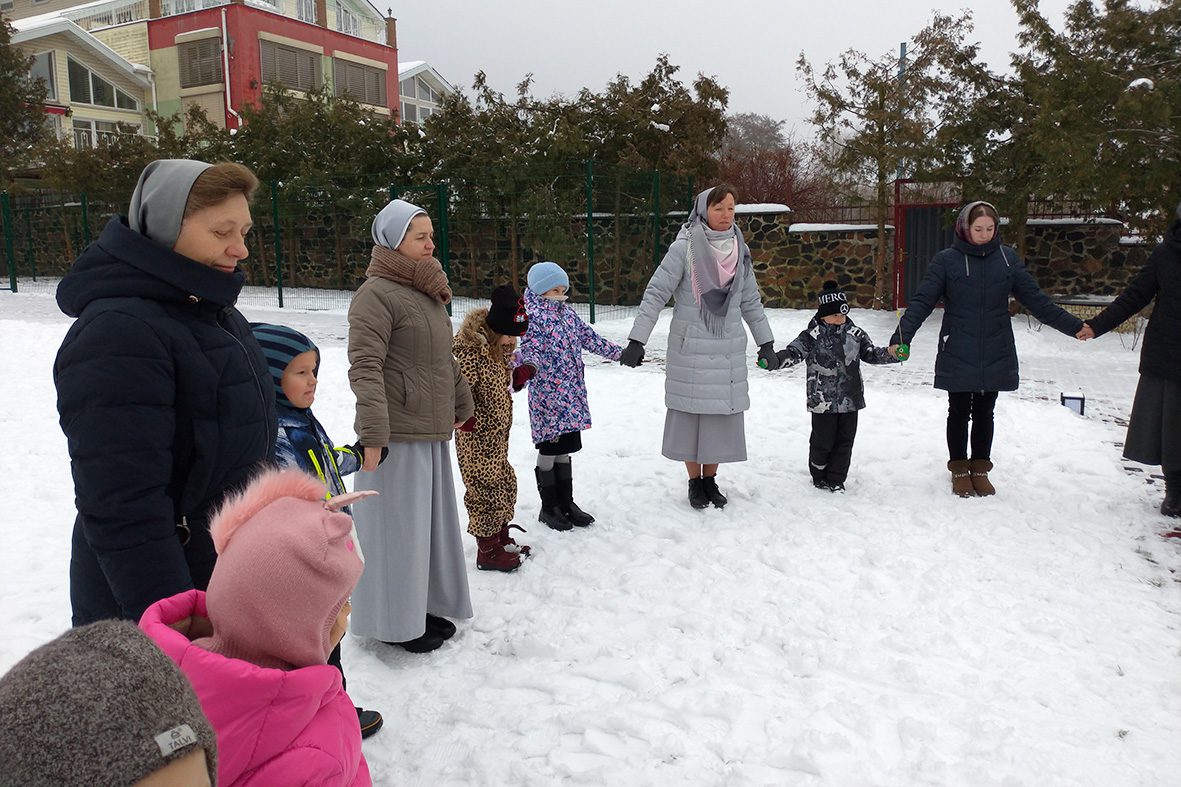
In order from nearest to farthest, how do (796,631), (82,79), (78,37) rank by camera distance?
(796,631), (78,37), (82,79)

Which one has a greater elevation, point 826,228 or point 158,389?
point 826,228

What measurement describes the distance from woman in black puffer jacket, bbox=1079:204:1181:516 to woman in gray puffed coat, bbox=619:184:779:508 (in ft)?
7.05

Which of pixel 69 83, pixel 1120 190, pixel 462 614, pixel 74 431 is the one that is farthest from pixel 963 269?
pixel 69 83

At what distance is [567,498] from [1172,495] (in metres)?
3.51

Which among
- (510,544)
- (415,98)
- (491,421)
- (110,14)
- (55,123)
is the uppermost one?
(110,14)

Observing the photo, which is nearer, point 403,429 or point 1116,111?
point 403,429

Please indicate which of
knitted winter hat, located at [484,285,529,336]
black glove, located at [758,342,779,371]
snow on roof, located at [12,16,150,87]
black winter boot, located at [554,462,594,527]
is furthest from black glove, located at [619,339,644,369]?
snow on roof, located at [12,16,150,87]

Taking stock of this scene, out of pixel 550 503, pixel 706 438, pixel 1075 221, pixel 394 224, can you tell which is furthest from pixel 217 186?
pixel 1075 221

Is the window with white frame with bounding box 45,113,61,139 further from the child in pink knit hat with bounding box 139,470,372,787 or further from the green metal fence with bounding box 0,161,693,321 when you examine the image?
the child in pink knit hat with bounding box 139,470,372,787

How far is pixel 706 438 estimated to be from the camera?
5336mm

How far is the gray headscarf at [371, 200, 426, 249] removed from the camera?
3.40 metres

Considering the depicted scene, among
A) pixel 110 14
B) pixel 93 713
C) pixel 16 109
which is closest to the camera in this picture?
pixel 93 713

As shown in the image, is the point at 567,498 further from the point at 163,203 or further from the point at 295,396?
the point at 163,203

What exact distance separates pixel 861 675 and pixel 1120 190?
918cm
